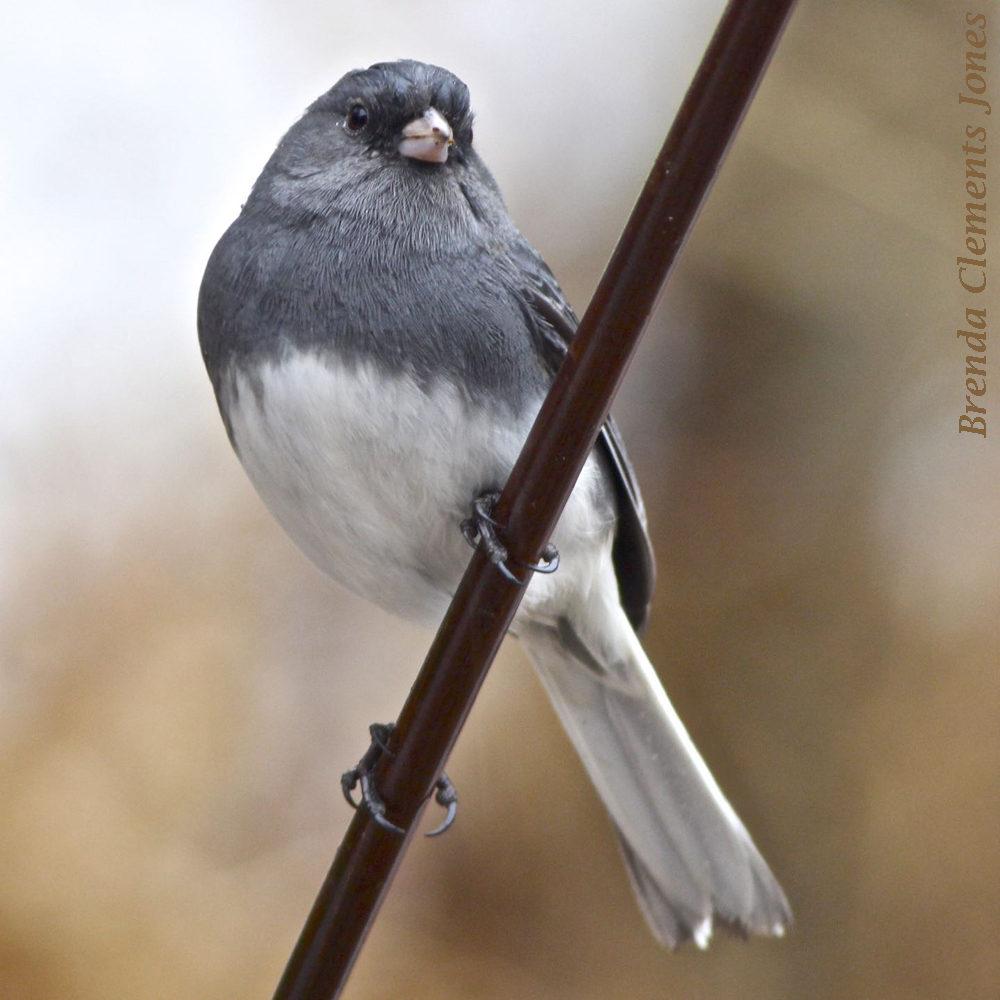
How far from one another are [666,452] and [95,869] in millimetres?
1412

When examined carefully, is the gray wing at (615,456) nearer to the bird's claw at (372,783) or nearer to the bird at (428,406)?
the bird at (428,406)

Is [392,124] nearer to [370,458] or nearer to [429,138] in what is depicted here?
[429,138]

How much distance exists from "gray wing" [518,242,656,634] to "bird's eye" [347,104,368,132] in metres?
0.26

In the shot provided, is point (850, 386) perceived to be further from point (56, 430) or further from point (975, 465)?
point (56, 430)

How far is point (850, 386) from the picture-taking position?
2.42 meters

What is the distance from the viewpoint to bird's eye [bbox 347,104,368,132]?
5.17 ft

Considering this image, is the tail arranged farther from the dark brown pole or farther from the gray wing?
the dark brown pole

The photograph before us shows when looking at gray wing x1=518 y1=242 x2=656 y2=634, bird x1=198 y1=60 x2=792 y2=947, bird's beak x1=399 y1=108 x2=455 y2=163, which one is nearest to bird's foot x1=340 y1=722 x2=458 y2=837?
bird x1=198 y1=60 x2=792 y2=947

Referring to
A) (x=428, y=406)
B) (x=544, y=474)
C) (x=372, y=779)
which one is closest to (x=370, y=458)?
(x=428, y=406)

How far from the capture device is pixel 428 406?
1389 millimetres

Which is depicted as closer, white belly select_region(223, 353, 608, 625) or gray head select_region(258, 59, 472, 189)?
white belly select_region(223, 353, 608, 625)

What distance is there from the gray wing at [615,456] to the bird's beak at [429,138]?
177 mm

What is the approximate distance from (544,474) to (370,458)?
1.71 ft

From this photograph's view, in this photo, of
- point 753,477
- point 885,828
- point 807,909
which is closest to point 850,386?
point 753,477
